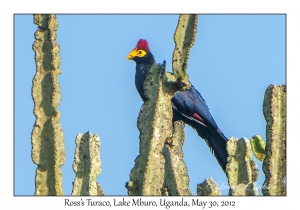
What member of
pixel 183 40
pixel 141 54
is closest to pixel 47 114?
pixel 183 40

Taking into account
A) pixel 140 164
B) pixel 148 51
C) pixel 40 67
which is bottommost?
pixel 140 164

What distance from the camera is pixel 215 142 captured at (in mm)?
10109

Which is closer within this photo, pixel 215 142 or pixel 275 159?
pixel 275 159

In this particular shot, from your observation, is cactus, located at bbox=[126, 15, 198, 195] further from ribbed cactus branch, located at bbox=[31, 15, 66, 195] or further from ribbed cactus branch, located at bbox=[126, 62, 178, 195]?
ribbed cactus branch, located at bbox=[31, 15, 66, 195]

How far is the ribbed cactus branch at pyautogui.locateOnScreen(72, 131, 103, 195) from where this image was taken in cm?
680

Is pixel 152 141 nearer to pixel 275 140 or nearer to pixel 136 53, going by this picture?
pixel 275 140

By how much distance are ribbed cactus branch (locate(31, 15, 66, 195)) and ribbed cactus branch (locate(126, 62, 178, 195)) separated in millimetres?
752

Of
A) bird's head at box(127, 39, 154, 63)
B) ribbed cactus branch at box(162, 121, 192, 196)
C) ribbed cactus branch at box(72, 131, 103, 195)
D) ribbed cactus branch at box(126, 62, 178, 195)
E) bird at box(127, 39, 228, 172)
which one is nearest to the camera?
ribbed cactus branch at box(126, 62, 178, 195)

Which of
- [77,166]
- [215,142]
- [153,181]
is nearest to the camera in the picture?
[153,181]

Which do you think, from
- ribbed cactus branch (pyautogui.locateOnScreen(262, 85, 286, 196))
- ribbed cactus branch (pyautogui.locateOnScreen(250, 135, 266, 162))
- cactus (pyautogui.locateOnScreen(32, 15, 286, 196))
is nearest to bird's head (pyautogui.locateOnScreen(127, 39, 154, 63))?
ribbed cactus branch (pyautogui.locateOnScreen(250, 135, 266, 162))

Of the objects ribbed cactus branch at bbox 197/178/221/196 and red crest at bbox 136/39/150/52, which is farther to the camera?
red crest at bbox 136/39/150/52
